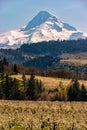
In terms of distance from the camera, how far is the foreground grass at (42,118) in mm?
34875

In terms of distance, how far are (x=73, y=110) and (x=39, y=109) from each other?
14.1ft

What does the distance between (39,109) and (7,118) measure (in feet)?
28.9

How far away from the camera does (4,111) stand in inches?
1762

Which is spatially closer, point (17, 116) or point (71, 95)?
point (17, 116)

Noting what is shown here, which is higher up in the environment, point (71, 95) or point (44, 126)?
point (44, 126)

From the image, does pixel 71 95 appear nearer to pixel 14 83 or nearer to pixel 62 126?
pixel 14 83

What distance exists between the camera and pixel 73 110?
4566cm

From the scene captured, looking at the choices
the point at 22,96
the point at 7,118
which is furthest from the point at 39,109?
the point at 22,96

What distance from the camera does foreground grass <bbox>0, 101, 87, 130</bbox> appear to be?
3488 centimetres

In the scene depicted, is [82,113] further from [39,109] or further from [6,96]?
[6,96]

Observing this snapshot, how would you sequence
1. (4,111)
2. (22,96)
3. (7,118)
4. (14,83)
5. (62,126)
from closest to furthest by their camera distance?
(62,126) → (7,118) → (4,111) → (22,96) → (14,83)

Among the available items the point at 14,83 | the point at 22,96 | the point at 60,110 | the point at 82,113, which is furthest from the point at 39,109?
the point at 14,83

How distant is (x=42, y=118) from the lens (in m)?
39.2

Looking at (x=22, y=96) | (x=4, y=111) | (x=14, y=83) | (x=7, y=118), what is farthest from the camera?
(x=14, y=83)
